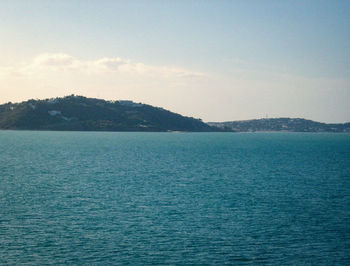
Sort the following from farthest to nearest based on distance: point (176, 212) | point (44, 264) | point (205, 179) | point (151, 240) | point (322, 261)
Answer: point (205, 179) < point (176, 212) < point (151, 240) < point (322, 261) < point (44, 264)

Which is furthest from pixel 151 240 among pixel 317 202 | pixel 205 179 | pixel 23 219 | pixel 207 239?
pixel 205 179

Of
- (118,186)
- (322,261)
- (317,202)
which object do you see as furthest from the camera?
(118,186)

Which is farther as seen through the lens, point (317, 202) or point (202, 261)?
point (317, 202)

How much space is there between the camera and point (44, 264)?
99.5 feet

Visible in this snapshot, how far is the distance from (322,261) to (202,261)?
430 inches

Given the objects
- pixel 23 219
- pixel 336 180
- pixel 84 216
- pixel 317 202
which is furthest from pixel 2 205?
pixel 336 180

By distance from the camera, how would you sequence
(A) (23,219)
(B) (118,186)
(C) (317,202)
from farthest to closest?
(B) (118,186), (C) (317,202), (A) (23,219)

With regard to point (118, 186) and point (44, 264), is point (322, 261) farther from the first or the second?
point (118, 186)

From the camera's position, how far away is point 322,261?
32.8 metres

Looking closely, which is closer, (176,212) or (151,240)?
(151,240)

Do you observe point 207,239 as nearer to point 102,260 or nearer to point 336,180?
point 102,260

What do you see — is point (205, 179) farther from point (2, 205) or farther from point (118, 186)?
point (2, 205)

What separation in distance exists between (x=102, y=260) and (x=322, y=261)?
19.7 meters

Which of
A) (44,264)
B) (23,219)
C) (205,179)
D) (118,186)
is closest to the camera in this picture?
(44,264)
